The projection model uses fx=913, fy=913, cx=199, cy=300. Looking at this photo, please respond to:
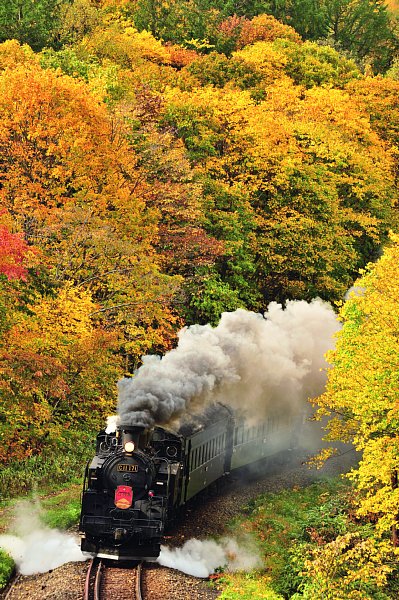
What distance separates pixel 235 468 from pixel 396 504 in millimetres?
8551

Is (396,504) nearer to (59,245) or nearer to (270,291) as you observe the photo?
(59,245)

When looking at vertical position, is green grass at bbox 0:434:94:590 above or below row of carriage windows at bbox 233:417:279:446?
below

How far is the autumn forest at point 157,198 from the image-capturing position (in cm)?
2939

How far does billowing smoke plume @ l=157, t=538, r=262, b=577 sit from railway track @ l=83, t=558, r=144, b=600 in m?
1.40

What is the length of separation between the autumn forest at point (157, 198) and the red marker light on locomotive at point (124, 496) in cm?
691

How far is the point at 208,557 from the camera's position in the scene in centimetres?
2455

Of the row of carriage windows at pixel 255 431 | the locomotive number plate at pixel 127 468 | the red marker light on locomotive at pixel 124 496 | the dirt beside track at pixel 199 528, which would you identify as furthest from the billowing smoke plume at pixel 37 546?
the row of carriage windows at pixel 255 431

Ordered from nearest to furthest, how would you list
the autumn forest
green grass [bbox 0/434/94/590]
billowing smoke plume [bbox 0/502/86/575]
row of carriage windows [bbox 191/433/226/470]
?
billowing smoke plume [bbox 0/502/86/575], row of carriage windows [bbox 191/433/226/470], green grass [bbox 0/434/94/590], the autumn forest

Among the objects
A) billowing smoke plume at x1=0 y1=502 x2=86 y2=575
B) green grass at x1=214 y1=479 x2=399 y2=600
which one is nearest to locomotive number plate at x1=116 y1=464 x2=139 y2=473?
billowing smoke plume at x1=0 y1=502 x2=86 y2=575

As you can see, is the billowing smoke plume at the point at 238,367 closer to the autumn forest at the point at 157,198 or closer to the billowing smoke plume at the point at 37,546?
the autumn forest at the point at 157,198

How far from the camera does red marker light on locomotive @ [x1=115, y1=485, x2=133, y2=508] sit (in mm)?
21031

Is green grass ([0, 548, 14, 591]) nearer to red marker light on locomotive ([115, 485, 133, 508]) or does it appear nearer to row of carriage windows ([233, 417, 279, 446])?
red marker light on locomotive ([115, 485, 133, 508])

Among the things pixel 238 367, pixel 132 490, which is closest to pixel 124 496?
pixel 132 490

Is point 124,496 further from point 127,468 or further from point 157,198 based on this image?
point 157,198
